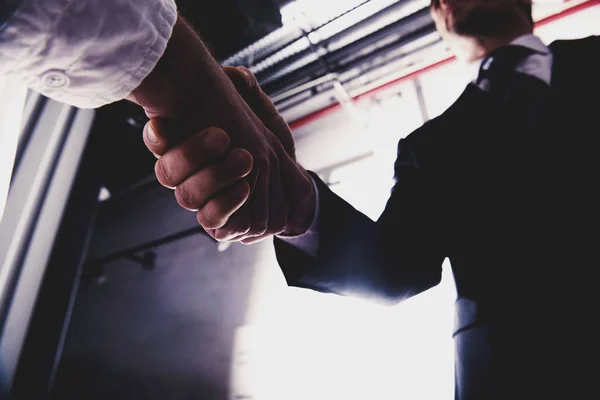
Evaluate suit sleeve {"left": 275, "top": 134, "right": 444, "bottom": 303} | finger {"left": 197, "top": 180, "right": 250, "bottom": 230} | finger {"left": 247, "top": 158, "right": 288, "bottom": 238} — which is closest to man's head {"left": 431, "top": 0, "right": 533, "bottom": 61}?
suit sleeve {"left": 275, "top": 134, "right": 444, "bottom": 303}

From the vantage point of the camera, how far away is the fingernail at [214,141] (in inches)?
19.7

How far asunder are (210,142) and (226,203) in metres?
0.10

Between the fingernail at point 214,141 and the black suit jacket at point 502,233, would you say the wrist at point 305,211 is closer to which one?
the black suit jacket at point 502,233

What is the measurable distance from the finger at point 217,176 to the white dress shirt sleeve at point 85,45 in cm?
15

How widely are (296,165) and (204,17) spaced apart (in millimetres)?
1880

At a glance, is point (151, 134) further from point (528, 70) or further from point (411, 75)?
point (411, 75)

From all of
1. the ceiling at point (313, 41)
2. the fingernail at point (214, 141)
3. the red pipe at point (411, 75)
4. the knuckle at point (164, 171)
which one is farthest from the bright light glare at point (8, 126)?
the red pipe at point (411, 75)

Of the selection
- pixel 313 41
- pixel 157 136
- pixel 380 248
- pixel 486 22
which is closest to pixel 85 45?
pixel 157 136

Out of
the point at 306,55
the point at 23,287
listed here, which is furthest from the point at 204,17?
the point at 23,287

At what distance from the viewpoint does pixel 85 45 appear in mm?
397

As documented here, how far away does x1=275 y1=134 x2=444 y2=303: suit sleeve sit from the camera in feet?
2.66

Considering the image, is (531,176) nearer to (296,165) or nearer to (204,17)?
(296,165)

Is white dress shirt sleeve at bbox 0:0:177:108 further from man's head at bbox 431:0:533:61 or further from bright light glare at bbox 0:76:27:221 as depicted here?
man's head at bbox 431:0:533:61

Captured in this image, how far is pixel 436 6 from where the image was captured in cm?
145
